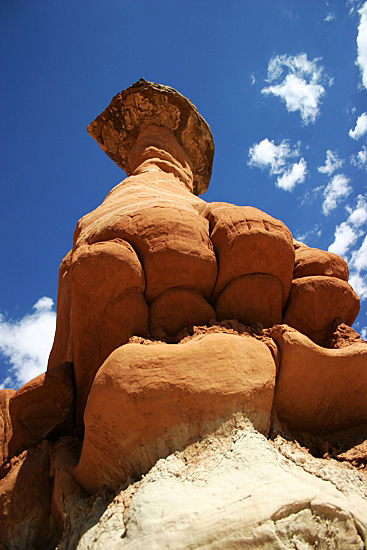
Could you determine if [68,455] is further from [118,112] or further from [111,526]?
[118,112]

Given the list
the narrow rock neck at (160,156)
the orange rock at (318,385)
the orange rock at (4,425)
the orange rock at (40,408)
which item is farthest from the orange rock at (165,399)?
the narrow rock neck at (160,156)

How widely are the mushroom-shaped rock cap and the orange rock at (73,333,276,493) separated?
6.33 metres

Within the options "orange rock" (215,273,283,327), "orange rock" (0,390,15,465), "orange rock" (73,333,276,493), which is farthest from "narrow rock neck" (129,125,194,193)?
"orange rock" (73,333,276,493)

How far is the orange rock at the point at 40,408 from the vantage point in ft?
11.7

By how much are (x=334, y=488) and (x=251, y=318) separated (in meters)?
1.50

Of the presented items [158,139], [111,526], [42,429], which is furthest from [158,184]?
[111,526]

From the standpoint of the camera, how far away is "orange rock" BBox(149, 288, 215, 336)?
3.42 meters

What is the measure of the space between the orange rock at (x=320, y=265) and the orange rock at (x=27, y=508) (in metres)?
2.74

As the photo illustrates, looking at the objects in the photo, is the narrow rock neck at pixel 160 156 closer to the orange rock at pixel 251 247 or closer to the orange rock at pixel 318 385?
the orange rock at pixel 251 247

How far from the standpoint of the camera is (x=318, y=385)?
3137 mm

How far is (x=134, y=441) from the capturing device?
2662 millimetres

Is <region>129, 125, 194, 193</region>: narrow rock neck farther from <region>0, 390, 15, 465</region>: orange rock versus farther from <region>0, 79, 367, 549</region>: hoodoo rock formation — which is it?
<region>0, 390, 15, 465</region>: orange rock

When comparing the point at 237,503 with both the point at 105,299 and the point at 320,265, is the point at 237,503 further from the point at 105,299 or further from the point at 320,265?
the point at 320,265

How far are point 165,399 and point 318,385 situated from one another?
1228 mm
